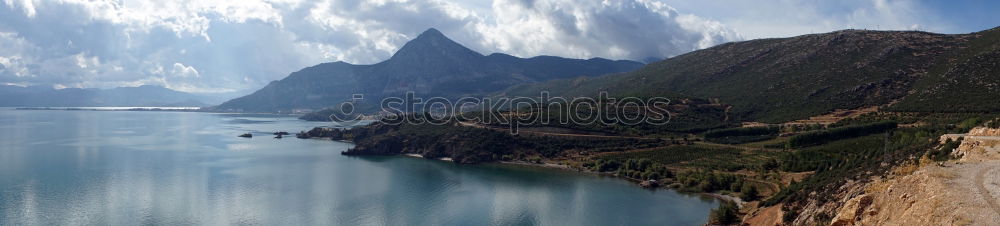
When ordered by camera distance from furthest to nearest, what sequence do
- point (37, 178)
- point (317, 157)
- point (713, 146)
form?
1. point (317, 157)
2. point (713, 146)
3. point (37, 178)

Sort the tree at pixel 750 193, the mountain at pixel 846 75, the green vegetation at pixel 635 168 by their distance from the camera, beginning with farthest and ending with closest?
the mountain at pixel 846 75, the green vegetation at pixel 635 168, the tree at pixel 750 193

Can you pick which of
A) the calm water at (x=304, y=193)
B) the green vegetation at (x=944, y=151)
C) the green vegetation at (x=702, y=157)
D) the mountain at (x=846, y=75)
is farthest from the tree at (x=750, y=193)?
the mountain at (x=846, y=75)

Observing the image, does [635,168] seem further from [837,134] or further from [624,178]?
[837,134]

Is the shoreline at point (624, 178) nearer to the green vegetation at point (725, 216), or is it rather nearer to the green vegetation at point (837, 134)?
the green vegetation at point (725, 216)

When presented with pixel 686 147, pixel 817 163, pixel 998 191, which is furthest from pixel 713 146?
pixel 998 191

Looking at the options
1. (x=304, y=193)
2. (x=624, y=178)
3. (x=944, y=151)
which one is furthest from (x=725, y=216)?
(x=304, y=193)

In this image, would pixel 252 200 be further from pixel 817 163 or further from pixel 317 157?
pixel 817 163

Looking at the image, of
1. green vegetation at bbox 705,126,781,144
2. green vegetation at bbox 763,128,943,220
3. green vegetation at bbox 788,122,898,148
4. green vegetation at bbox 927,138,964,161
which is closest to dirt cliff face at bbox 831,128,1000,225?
green vegetation at bbox 927,138,964,161
